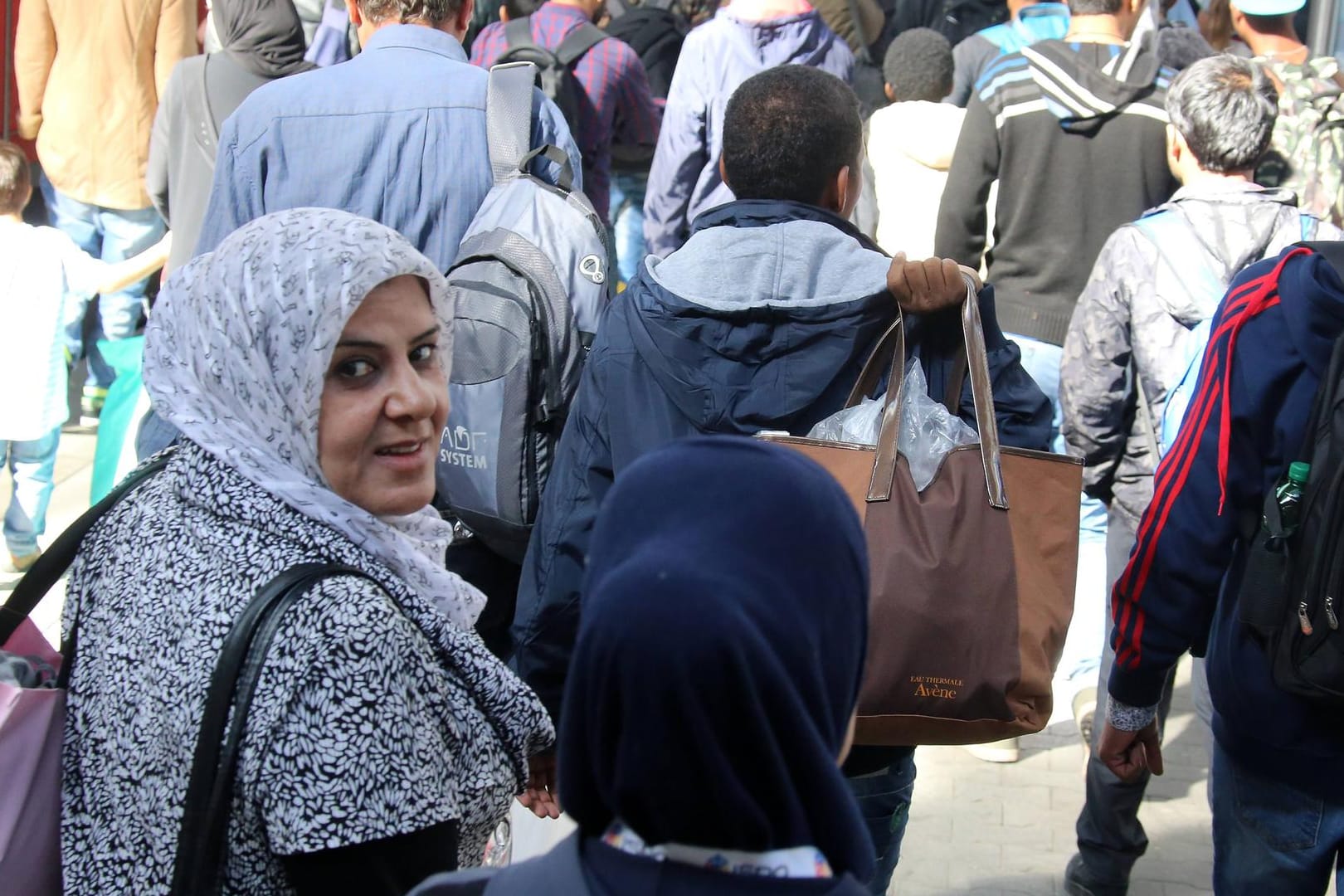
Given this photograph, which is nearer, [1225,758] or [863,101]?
[1225,758]

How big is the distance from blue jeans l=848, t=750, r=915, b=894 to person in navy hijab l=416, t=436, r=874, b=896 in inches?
50.5

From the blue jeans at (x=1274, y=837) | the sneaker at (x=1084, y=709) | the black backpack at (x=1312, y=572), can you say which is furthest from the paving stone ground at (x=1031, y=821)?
Answer: the black backpack at (x=1312, y=572)

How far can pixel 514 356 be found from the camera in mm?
3006

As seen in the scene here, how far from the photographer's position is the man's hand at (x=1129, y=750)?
2.57m

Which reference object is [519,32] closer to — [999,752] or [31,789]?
[999,752]

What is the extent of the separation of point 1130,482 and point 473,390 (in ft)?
5.91

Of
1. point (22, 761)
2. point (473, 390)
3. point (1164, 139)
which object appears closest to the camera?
point (22, 761)

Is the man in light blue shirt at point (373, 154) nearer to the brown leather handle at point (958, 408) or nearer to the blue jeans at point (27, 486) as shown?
the brown leather handle at point (958, 408)

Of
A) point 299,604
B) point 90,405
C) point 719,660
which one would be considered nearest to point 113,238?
point 90,405

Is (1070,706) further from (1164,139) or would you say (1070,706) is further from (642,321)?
(642,321)

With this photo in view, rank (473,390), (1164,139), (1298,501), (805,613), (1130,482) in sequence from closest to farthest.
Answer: (805,613) → (1298,501) → (473,390) → (1130,482) → (1164,139)

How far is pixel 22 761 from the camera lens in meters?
1.69

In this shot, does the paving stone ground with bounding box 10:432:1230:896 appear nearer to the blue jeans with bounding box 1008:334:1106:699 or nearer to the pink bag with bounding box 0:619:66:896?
the blue jeans with bounding box 1008:334:1106:699

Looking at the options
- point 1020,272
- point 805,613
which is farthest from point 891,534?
point 1020,272
